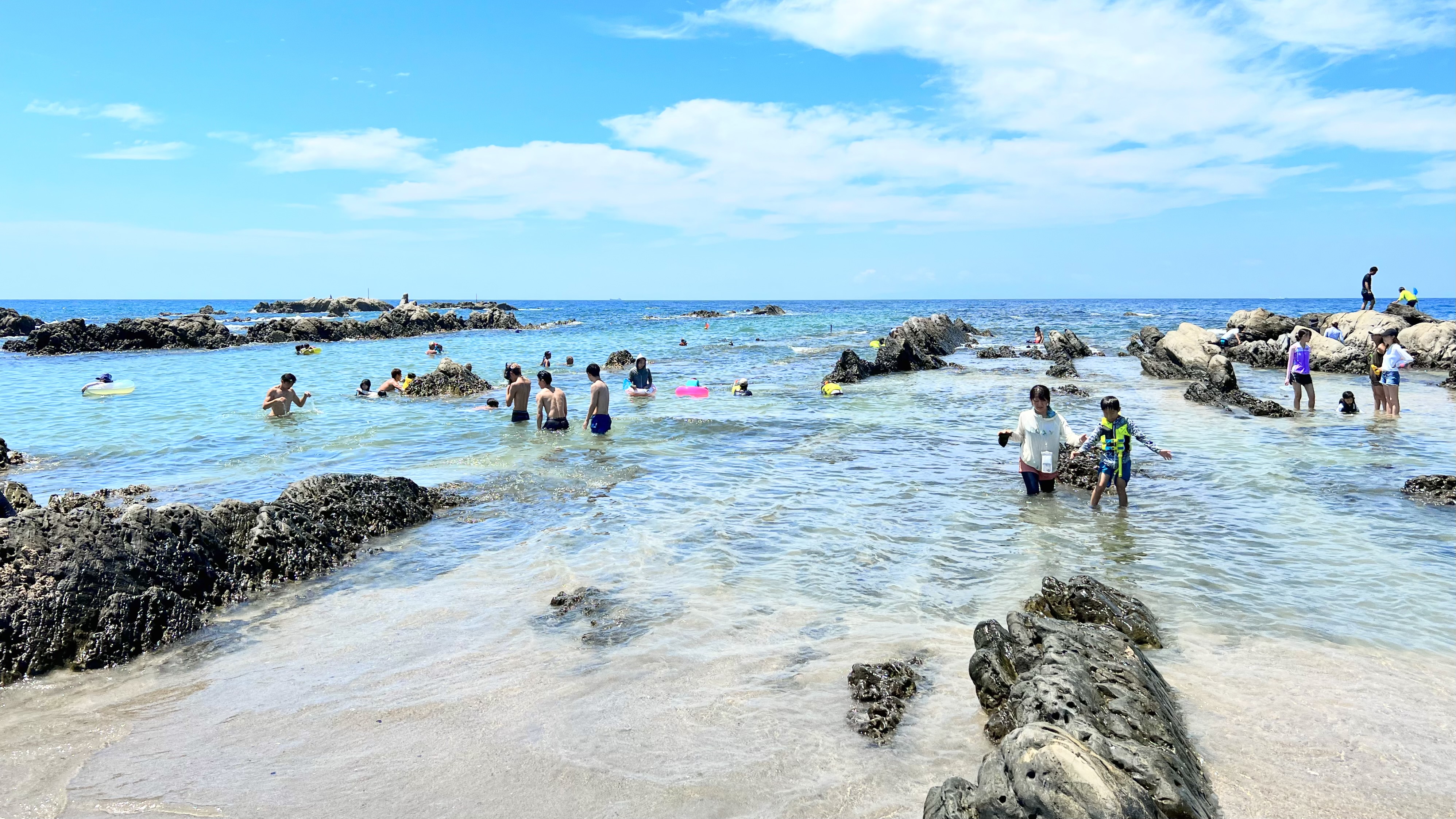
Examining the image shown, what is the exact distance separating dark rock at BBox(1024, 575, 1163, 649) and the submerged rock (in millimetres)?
26519

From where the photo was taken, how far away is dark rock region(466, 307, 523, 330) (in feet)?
225

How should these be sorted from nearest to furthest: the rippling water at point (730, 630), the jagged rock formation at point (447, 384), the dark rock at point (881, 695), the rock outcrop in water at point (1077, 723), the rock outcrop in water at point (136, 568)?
the rock outcrop in water at point (1077, 723)
the rippling water at point (730, 630)
the dark rock at point (881, 695)
the rock outcrop in water at point (136, 568)
the jagged rock formation at point (447, 384)

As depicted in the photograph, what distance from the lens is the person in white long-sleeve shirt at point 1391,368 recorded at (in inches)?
627

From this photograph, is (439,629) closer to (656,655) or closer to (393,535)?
(656,655)

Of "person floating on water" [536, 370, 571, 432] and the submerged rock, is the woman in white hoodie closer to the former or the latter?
"person floating on water" [536, 370, 571, 432]

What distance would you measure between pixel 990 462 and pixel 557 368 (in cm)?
2332

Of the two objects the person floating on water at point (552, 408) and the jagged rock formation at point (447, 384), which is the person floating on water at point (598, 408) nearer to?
the person floating on water at point (552, 408)

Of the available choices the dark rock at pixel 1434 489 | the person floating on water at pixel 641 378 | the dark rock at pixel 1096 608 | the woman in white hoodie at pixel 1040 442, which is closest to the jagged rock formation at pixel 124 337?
the person floating on water at pixel 641 378

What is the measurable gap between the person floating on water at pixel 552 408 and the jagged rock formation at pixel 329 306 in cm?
8027

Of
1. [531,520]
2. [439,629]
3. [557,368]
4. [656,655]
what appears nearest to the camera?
[656,655]

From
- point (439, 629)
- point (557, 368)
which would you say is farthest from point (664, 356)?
point (439, 629)

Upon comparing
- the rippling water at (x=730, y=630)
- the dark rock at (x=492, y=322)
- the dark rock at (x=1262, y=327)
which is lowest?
the rippling water at (x=730, y=630)

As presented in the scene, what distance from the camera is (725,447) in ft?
47.8

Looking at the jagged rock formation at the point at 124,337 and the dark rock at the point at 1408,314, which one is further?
the jagged rock formation at the point at 124,337
